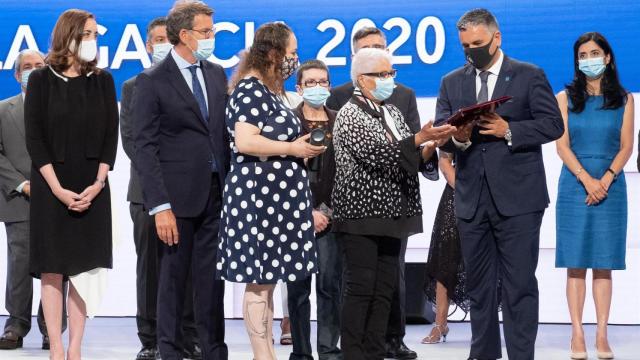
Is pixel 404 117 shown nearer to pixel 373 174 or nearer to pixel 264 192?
pixel 373 174

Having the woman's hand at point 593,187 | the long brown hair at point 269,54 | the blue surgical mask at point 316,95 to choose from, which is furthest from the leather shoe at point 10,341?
the woman's hand at point 593,187

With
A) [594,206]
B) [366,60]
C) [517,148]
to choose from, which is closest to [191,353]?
[366,60]

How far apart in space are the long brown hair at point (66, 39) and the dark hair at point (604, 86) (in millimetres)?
2578

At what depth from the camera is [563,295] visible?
23.2 ft

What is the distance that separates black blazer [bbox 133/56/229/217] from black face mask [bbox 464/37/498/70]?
122cm

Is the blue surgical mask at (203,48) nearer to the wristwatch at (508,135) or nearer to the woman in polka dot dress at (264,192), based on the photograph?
the woman in polka dot dress at (264,192)

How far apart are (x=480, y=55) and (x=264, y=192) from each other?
1188 millimetres

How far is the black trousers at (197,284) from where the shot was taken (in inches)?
176

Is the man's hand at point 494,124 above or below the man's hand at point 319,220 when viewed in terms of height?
above

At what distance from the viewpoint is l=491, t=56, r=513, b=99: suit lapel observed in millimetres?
4711

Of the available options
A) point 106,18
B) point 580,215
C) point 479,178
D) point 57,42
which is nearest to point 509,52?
point 580,215

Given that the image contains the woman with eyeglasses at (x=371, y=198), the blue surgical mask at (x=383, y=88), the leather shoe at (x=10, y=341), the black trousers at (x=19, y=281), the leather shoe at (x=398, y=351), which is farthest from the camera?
the black trousers at (x=19, y=281)

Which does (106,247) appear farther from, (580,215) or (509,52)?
(509,52)

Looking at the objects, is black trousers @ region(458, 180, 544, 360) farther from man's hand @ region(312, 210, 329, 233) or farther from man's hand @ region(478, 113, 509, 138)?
man's hand @ region(312, 210, 329, 233)
